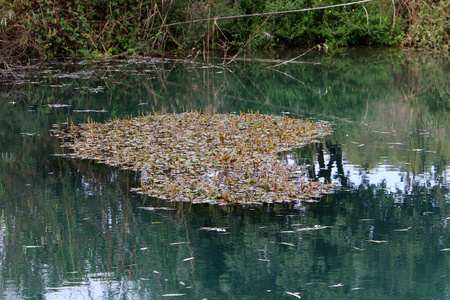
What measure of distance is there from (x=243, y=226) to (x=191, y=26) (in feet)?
46.2

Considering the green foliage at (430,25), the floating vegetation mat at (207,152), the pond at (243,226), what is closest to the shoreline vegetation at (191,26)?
the green foliage at (430,25)

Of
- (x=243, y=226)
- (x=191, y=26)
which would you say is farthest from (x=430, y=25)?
(x=243, y=226)

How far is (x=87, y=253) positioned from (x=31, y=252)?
15.7 inches

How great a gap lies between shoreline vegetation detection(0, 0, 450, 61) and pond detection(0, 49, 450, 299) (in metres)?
7.39

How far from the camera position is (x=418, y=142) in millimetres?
8055

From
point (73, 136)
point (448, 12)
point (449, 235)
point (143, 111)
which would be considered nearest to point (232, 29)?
point (448, 12)

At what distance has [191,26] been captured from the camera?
60.8ft

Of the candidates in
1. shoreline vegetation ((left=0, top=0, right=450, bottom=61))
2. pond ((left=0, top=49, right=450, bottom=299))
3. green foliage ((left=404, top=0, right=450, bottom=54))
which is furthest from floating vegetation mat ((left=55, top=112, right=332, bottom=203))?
green foliage ((left=404, top=0, right=450, bottom=54))

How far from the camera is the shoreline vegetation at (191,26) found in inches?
674

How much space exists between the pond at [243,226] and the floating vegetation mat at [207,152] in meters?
0.21

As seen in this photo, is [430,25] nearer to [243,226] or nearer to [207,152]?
[207,152]

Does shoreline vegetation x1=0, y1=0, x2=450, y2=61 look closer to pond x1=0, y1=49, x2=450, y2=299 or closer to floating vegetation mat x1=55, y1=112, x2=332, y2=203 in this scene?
floating vegetation mat x1=55, y1=112, x2=332, y2=203

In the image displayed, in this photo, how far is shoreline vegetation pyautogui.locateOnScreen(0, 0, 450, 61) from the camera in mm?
17125

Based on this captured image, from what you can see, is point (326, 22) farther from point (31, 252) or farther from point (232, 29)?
point (31, 252)
